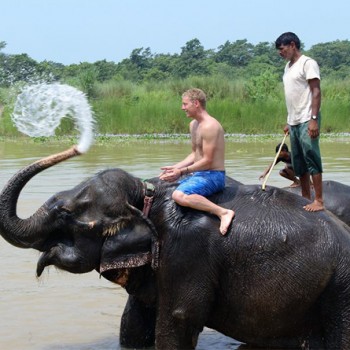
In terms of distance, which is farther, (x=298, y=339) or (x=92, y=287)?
(x=92, y=287)

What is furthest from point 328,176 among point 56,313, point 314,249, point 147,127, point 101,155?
point 147,127

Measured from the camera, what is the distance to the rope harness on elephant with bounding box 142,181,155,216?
5934mm

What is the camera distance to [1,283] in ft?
26.9

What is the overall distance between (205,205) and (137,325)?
3.64ft

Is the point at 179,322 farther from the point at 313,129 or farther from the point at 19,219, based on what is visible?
Answer: the point at 313,129

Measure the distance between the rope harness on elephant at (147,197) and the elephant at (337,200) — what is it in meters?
2.07

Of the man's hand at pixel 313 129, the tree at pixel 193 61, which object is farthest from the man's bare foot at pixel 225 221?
the tree at pixel 193 61

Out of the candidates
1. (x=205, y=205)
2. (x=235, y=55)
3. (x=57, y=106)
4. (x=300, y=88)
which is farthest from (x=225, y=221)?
(x=235, y=55)

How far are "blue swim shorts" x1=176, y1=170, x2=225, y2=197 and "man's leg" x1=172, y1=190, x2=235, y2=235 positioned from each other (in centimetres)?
5

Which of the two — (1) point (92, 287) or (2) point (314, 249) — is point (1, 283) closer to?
(1) point (92, 287)

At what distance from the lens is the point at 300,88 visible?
735cm

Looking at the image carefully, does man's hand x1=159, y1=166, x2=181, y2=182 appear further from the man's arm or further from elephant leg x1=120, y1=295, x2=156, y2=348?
the man's arm

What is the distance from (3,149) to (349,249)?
19.5m

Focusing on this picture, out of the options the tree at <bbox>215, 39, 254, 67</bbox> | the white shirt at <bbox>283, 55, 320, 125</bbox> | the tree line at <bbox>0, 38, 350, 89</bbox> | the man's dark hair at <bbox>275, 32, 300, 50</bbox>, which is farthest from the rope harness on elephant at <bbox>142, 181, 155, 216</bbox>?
the tree at <bbox>215, 39, 254, 67</bbox>
